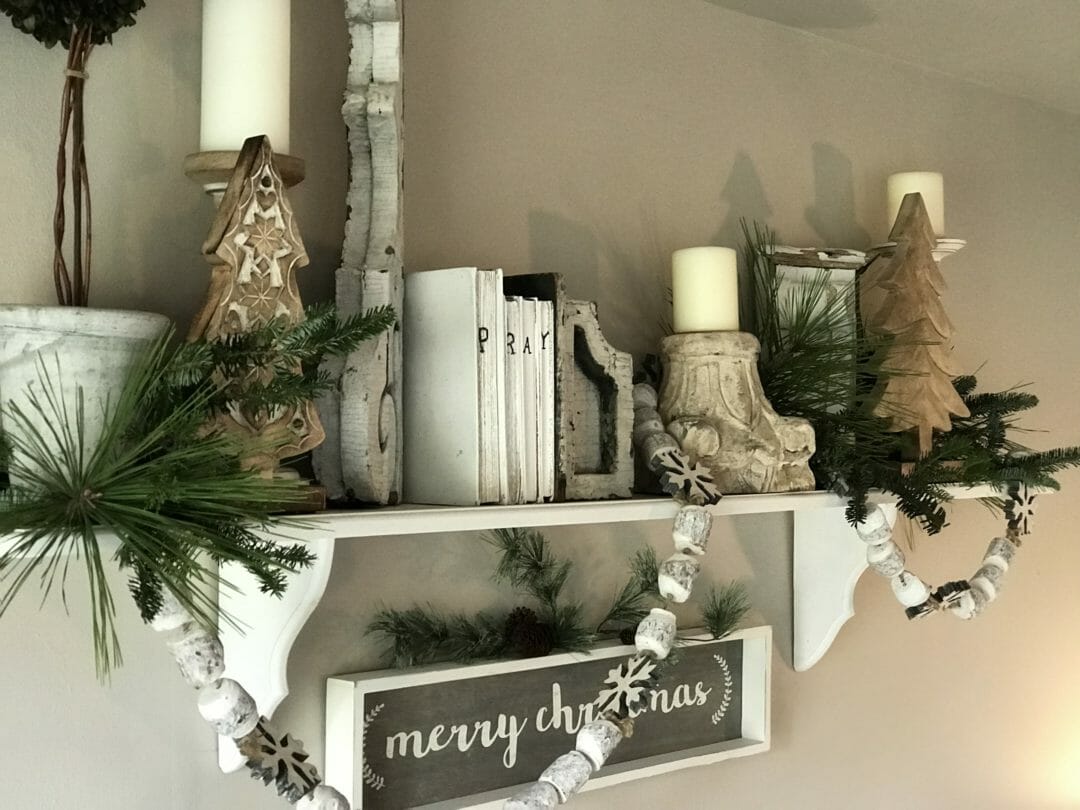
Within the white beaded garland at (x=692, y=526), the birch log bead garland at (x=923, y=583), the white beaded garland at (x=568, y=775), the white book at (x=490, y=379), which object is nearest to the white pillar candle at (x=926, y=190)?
the birch log bead garland at (x=923, y=583)

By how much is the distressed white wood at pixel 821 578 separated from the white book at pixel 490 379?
580 millimetres

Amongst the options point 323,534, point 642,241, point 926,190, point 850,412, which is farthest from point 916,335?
point 323,534

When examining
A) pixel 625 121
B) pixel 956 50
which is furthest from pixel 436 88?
pixel 956 50

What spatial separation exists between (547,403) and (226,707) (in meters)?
0.38

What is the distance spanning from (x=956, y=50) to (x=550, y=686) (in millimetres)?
1056

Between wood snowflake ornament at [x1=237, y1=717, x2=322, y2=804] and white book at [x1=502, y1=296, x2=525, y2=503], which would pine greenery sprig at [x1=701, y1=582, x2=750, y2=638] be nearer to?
white book at [x1=502, y1=296, x2=525, y2=503]

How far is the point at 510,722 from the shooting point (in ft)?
3.73

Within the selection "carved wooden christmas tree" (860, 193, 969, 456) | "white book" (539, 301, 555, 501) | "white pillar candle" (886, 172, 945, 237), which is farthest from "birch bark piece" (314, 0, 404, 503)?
"white pillar candle" (886, 172, 945, 237)

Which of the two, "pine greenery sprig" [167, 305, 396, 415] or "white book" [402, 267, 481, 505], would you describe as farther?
"white book" [402, 267, 481, 505]

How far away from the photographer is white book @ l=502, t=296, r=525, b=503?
974 millimetres

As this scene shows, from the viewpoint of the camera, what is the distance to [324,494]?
865 millimetres

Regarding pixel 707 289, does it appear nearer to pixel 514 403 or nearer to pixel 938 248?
pixel 514 403

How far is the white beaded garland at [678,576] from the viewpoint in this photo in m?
1.06

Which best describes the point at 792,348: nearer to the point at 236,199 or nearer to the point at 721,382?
the point at 721,382
